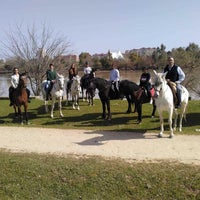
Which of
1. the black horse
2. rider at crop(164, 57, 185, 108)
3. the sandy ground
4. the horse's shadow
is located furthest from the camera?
the black horse

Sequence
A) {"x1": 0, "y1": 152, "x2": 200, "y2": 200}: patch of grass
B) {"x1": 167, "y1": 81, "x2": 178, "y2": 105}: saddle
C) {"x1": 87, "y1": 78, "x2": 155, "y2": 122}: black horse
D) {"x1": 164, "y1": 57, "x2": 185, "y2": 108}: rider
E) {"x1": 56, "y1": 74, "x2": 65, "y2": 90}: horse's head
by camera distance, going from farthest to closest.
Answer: {"x1": 56, "y1": 74, "x2": 65, "y2": 90}: horse's head
{"x1": 87, "y1": 78, "x2": 155, "y2": 122}: black horse
{"x1": 164, "y1": 57, "x2": 185, "y2": 108}: rider
{"x1": 167, "y1": 81, "x2": 178, "y2": 105}: saddle
{"x1": 0, "y1": 152, "x2": 200, "y2": 200}: patch of grass

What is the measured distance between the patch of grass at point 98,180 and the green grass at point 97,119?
4223 mm

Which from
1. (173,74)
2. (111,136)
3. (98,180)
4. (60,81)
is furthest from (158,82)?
(60,81)

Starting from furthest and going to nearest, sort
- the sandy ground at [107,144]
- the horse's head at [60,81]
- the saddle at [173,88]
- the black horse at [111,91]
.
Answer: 1. the horse's head at [60,81]
2. the black horse at [111,91]
3. the saddle at [173,88]
4. the sandy ground at [107,144]

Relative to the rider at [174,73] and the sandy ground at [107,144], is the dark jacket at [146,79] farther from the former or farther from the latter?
the sandy ground at [107,144]

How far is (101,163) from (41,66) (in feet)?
78.7

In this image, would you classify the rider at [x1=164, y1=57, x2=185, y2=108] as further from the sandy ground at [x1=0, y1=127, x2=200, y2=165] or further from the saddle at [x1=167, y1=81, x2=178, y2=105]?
the sandy ground at [x1=0, y1=127, x2=200, y2=165]

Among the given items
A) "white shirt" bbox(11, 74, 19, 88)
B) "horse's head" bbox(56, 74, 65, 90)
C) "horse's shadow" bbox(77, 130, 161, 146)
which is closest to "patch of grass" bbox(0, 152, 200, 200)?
"horse's shadow" bbox(77, 130, 161, 146)

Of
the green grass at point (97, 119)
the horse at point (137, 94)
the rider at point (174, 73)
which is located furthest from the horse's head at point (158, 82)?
the horse at point (137, 94)

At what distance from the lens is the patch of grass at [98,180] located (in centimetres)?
737

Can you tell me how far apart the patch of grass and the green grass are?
166 inches

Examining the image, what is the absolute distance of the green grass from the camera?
13047 millimetres

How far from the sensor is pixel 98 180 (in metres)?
7.78

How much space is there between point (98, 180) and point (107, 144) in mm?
2594
